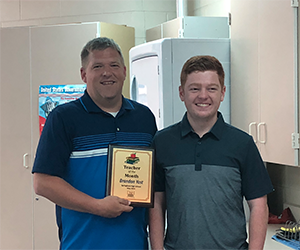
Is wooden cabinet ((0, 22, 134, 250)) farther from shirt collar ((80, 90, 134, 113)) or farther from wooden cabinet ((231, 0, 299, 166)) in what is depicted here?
shirt collar ((80, 90, 134, 113))

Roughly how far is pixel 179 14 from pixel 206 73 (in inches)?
86.4

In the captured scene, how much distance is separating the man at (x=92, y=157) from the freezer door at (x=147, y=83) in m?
0.98

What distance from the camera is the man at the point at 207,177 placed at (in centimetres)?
137

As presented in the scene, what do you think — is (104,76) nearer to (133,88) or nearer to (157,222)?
(157,222)

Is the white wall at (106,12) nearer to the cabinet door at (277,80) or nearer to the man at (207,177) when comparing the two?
the cabinet door at (277,80)

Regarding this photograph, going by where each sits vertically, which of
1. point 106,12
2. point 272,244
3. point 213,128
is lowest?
point 272,244

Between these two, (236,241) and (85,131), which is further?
(85,131)

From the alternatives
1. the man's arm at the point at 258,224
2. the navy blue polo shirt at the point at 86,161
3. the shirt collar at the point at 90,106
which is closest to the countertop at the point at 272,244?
the man's arm at the point at 258,224

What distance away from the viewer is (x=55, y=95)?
320 cm

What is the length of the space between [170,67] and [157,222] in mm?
1276

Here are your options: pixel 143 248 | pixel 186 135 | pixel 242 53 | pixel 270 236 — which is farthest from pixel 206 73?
pixel 270 236

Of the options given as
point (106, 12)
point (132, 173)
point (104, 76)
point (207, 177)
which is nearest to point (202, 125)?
point (207, 177)

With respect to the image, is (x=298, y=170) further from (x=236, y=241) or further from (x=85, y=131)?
(x=85, y=131)

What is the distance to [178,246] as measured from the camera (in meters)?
1.40
